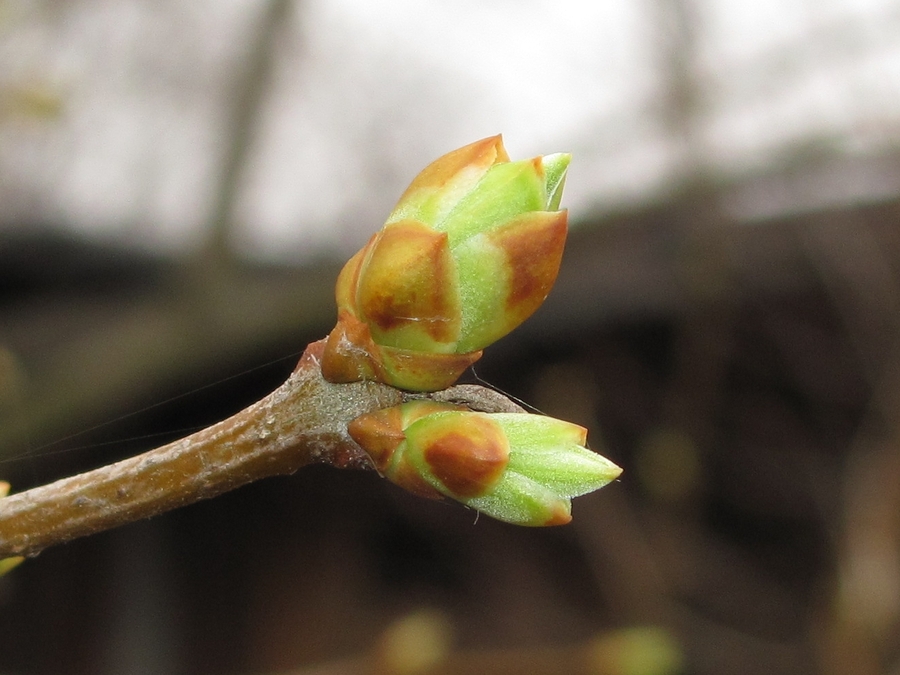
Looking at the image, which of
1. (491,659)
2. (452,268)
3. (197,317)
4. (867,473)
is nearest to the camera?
(452,268)

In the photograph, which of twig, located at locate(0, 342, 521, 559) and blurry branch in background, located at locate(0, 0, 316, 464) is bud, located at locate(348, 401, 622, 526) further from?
blurry branch in background, located at locate(0, 0, 316, 464)

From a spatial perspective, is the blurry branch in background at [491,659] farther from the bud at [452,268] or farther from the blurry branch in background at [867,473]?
the bud at [452,268]

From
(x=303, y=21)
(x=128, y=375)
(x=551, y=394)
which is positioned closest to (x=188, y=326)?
(x=128, y=375)

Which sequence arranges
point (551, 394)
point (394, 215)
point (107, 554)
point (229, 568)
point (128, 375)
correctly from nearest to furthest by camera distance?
point (394, 215)
point (128, 375)
point (107, 554)
point (229, 568)
point (551, 394)

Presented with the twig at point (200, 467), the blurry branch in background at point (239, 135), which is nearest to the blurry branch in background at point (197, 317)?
the blurry branch in background at point (239, 135)

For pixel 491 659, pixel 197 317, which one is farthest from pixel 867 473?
pixel 197 317

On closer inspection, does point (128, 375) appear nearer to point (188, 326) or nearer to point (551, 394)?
point (188, 326)

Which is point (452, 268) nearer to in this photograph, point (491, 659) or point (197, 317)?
point (197, 317)
